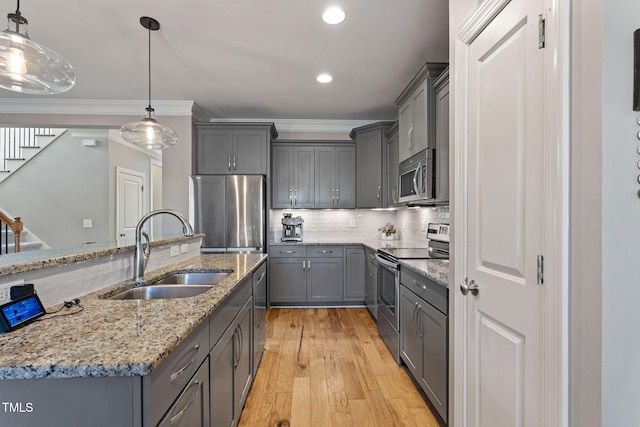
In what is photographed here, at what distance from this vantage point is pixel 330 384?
231 cm

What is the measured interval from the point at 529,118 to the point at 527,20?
0.34 m

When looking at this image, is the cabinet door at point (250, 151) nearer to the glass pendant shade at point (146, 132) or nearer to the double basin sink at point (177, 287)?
the glass pendant shade at point (146, 132)

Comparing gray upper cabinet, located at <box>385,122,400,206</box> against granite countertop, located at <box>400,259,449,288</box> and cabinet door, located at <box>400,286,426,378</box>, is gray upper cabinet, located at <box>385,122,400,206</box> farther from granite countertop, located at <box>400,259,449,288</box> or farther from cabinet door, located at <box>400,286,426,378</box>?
cabinet door, located at <box>400,286,426,378</box>

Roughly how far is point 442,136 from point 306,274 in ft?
8.46

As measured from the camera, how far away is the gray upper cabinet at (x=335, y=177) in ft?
14.6

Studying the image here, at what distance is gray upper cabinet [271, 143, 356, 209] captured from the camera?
442cm

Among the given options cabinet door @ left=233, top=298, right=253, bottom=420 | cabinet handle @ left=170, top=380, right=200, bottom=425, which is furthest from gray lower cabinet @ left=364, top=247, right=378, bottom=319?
cabinet handle @ left=170, top=380, right=200, bottom=425

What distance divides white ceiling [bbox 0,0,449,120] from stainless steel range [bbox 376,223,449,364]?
5.31ft

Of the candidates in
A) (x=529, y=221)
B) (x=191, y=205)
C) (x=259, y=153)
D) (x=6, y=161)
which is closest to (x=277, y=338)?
(x=191, y=205)

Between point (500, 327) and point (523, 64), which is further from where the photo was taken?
point (500, 327)

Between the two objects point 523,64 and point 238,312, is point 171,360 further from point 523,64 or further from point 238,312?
point 523,64

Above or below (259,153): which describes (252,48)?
above

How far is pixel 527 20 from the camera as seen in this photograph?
1057 mm

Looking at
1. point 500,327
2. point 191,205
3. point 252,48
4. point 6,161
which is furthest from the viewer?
point 6,161
